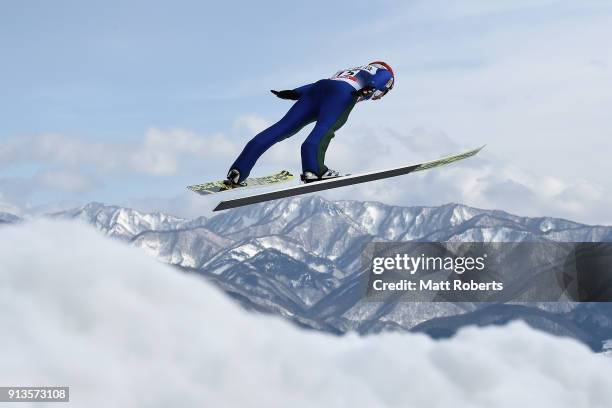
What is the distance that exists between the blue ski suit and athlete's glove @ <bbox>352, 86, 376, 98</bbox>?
10 cm

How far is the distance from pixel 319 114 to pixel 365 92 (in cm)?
173

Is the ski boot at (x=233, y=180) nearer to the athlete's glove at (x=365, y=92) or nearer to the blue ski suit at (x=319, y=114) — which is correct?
the blue ski suit at (x=319, y=114)

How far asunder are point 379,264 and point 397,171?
42.7 feet

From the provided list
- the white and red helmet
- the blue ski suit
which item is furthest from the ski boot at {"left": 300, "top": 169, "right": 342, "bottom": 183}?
the white and red helmet

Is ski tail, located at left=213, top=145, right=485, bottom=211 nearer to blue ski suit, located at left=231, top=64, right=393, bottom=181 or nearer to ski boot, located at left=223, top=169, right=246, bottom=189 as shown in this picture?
blue ski suit, located at left=231, top=64, right=393, bottom=181

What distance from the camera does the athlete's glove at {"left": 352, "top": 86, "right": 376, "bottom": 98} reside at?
31.4m

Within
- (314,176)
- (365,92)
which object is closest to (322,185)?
(314,176)

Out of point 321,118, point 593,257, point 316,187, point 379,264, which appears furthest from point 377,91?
point 593,257

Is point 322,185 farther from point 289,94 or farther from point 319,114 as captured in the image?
point 289,94

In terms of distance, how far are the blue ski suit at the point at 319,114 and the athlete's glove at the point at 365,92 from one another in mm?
100

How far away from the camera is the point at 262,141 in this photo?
30.7 meters

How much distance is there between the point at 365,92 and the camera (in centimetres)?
3152

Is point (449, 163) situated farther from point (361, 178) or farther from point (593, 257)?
point (593, 257)

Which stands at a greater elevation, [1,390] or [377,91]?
[377,91]
